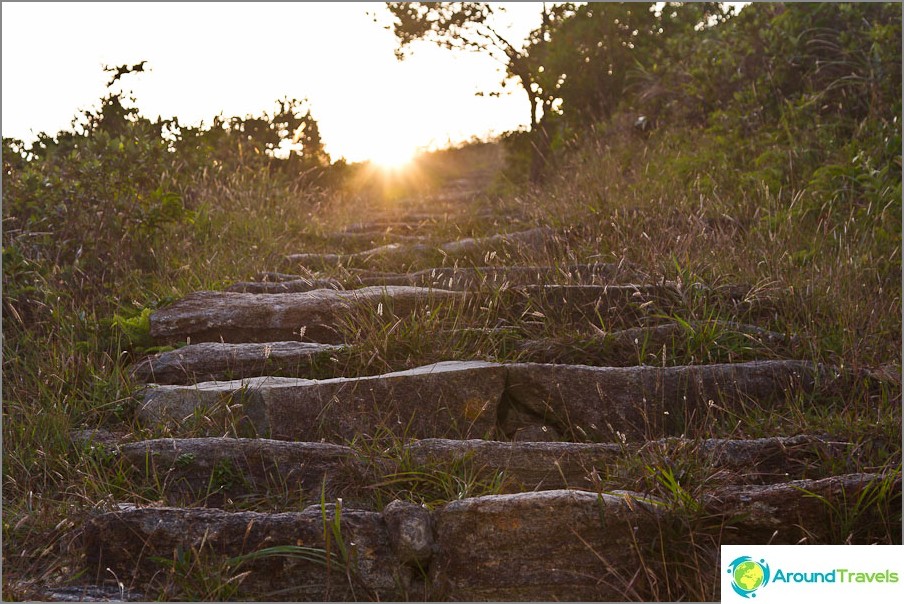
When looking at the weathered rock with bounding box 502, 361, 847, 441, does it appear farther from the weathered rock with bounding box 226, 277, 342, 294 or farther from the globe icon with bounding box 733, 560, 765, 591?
the weathered rock with bounding box 226, 277, 342, 294

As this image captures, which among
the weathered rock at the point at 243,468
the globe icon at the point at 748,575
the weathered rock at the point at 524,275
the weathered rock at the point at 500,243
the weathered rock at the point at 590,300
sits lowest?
the globe icon at the point at 748,575

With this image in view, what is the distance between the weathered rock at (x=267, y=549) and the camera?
2.24 m

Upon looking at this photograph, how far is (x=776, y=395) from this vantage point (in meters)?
3.34

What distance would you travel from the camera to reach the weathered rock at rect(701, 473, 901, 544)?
234 centimetres

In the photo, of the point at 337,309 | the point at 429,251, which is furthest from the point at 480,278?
the point at 429,251

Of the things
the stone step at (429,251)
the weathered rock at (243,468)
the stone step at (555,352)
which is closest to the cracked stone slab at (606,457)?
the weathered rock at (243,468)

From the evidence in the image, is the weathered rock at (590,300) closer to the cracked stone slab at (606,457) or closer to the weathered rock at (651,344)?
the weathered rock at (651,344)

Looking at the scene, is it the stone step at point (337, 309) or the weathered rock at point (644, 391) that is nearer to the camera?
the weathered rock at point (644, 391)

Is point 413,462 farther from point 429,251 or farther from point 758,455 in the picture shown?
point 429,251

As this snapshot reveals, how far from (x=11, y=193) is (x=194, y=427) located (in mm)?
3539

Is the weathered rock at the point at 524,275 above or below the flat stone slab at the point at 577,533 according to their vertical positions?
above

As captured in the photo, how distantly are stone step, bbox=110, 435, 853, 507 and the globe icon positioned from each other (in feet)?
1.77

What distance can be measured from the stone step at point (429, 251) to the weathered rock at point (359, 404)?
2.38 meters

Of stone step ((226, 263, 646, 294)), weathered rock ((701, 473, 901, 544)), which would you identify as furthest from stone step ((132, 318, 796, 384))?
weathered rock ((701, 473, 901, 544))
